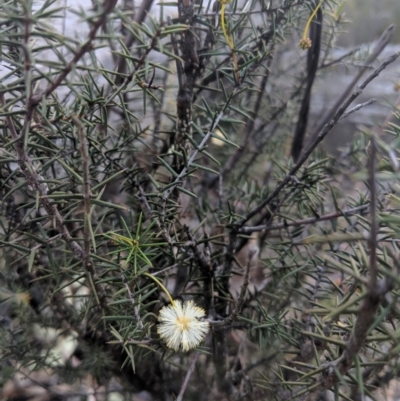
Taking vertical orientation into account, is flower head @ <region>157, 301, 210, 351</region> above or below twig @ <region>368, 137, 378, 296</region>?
below

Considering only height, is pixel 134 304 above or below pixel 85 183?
below

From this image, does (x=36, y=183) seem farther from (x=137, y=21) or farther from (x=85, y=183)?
(x=137, y=21)

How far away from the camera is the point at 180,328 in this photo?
11.1 inches

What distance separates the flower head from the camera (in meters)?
0.28

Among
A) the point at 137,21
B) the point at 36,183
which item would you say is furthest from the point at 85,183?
the point at 137,21

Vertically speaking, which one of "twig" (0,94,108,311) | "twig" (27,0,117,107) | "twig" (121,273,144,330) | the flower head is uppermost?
"twig" (27,0,117,107)

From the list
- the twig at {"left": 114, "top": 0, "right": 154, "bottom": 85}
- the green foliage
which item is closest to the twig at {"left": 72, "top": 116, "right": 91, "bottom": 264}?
the green foliage

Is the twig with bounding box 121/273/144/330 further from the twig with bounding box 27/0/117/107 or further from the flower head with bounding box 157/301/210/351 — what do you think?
the twig with bounding box 27/0/117/107

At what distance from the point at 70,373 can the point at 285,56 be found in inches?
29.8

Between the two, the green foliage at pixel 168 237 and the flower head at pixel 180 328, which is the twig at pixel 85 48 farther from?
the flower head at pixel 180 328

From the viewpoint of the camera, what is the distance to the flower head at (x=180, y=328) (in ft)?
0.91

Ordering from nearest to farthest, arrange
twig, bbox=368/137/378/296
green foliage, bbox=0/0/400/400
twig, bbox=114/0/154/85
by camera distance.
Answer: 1. twig, bbox=368/137/378/296
2. green foliage, bbox=0/0/400/400
3. twig, bbox=114/0/154/85

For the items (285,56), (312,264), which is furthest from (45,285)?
(285,56)

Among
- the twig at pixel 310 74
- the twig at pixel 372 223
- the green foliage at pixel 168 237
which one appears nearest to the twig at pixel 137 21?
the green foliage at pixel 168 237
